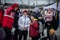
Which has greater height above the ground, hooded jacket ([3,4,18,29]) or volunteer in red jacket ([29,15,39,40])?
hooded jacket ([3,4,18,29])

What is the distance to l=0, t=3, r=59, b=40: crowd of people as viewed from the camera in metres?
8.23

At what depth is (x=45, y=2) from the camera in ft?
37.1

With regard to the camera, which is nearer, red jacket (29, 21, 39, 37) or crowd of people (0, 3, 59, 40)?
crowd of people (0, 3, 59, 40)

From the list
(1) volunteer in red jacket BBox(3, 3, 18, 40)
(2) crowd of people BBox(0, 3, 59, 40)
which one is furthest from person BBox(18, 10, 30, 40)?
(1) volunteer in red jacket BBox(3, 3, 18, 40)

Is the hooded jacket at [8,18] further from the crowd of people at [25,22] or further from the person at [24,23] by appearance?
the person at [24,23]

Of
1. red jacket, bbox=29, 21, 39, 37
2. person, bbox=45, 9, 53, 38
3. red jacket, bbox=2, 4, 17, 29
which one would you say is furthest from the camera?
person, bbox=45, 9, 53, 38

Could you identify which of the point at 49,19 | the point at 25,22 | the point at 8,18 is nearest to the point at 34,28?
the point at 25,22

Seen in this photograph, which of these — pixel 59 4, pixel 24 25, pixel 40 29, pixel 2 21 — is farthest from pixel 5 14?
pixel 59 4

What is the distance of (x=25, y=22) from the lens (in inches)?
344

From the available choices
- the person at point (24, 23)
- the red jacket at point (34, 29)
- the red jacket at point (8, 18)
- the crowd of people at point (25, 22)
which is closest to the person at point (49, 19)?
the crowd of people at point (25, 22)

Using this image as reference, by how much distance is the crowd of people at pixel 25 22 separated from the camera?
823 cm

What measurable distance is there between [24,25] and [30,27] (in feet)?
0.80

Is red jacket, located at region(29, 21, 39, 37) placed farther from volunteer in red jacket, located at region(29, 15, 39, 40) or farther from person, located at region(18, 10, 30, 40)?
person, located at region(18, 10, 30, 40)

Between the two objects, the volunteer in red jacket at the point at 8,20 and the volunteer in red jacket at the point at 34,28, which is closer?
the volunteer in red jacket at the point at 8,20
